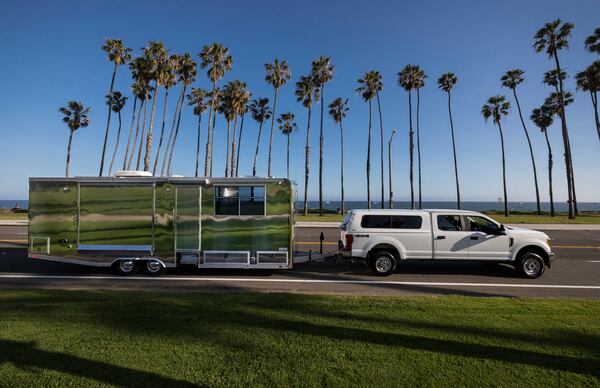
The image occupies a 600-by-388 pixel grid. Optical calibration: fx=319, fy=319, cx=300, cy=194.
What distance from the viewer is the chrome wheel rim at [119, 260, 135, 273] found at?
9988 mm

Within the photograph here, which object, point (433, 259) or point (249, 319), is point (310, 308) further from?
point (433, 259)

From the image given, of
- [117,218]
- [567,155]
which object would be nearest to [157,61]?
[117,218]

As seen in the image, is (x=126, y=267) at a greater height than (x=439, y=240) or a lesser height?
lesser

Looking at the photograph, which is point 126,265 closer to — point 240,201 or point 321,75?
point 240,201

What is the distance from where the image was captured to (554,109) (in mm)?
48250

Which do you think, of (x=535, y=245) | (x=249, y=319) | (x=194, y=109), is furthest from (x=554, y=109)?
(x=249, y=319)

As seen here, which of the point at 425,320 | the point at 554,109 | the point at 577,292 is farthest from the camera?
the point at 554,109

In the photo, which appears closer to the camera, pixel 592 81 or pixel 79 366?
pixel 79 366

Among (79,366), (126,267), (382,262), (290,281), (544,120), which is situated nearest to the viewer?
(79,366)

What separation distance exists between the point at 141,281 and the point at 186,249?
1.50 meters

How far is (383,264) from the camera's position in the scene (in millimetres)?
10234

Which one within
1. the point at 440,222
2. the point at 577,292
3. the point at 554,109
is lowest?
the point at 577,292

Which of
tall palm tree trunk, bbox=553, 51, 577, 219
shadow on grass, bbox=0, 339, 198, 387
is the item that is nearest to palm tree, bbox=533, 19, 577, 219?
tall palm tree trunk, bbox=553, 51, 577, 219

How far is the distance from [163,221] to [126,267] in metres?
1.91
